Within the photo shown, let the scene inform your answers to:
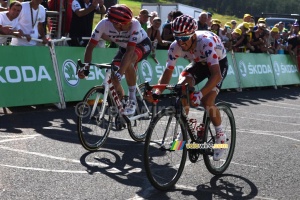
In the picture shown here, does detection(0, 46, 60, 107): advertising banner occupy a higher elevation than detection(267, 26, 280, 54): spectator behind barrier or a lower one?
higher

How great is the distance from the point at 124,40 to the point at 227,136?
220 cm

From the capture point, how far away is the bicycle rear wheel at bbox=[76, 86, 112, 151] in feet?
24.4

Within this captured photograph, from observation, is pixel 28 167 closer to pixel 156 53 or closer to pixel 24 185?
pixel 24 185

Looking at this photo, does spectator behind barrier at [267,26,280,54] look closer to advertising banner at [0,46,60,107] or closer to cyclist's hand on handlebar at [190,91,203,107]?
advertising banner at [0,46,60,107]

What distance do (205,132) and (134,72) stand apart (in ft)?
7.23

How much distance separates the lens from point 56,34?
43.2 ft

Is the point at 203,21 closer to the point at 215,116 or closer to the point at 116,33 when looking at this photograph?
the point at 116,33

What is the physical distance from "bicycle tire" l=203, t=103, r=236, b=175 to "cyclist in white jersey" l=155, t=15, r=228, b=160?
0.11 m

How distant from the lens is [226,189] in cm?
640

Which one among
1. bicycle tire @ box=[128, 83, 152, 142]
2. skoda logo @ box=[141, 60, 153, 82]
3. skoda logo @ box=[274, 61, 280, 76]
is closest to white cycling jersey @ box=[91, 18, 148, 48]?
bicycle tire @ box=[128, 83, 152, 142]

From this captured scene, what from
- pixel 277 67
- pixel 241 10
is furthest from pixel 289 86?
pixel 241 10

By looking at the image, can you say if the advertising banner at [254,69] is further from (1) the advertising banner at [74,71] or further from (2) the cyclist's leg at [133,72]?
(2) the cyclist's leg at [133,72]

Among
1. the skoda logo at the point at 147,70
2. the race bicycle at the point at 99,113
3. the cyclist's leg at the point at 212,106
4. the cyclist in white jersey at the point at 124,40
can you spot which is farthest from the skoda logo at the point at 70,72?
the cyclist's leg at the point at 212,106

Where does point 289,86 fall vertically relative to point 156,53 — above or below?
below
